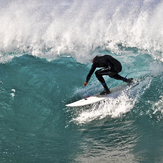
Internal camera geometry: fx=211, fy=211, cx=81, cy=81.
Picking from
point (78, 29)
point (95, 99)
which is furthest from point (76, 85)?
point (78, 29)

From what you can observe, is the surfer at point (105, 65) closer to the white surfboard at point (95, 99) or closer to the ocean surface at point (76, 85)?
the ocean surface at point (76, 85)

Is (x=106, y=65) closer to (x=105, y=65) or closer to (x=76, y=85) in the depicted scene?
(x=105, y=65)

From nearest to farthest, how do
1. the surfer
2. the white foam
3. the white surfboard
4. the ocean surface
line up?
1. the ocean surface
2. the surfer
3. the white surfboard
4. the white foam

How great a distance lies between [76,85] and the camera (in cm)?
809

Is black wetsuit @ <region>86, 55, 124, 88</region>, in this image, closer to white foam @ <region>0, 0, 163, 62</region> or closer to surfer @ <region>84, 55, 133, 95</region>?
surfer @ <region>84, 55, 133, 95</region>

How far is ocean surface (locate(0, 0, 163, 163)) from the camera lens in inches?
188

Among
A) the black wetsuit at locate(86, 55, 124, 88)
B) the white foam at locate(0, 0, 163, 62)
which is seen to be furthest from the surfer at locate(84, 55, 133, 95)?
the white foam at locate(0, 0, 163, 62)

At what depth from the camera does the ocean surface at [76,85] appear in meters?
4.77

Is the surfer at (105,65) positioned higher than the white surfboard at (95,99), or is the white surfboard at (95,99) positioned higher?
the surfer at (105,65)

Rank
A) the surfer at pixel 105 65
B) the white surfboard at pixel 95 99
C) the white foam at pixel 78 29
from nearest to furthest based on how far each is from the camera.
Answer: the surfer at pixel 105 65 < the white surfboard at pixel 95 99 < the white foam at pixel 78 29

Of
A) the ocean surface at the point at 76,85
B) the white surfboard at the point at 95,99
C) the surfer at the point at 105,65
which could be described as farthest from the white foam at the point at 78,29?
the surfer at the point at 105,65

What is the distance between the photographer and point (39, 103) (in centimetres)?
691

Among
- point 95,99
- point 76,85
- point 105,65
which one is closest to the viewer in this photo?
point 105,65

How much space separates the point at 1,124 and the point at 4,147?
3.81ft
